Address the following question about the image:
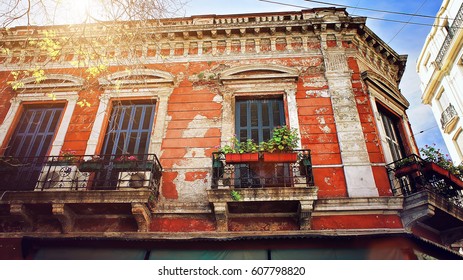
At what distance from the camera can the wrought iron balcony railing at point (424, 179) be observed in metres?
5.94

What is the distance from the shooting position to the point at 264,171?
248 inches

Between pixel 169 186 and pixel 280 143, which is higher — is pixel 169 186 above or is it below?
below

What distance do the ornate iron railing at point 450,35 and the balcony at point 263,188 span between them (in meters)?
12.4

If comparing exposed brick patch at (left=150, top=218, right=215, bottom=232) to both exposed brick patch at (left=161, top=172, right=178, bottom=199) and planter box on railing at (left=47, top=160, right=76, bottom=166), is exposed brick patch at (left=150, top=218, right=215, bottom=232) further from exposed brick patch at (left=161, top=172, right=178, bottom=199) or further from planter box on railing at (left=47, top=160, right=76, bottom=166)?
planter box on railing at (left=47, top=160, right=76, bottom=166)

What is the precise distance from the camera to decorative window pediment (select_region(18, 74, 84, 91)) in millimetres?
8320

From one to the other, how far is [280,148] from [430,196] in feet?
9.64

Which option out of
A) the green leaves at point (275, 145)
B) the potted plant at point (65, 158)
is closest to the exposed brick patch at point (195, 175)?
the green leaves at point (275, 145)

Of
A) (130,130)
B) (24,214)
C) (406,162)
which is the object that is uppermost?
(130,130)

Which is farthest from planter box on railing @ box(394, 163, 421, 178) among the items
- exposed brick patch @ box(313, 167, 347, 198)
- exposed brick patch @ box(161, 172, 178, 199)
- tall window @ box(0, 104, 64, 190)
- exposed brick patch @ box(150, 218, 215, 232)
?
tall window @ box(0, 104, 64, 190)

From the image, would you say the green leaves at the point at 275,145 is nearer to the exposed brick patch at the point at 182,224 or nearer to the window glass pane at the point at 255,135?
the window glass pane at the point at 255,135

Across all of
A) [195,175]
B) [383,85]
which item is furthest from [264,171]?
[383,85]

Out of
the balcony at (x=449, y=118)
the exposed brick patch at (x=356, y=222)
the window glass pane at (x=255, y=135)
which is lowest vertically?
the exposed brick patch at (x=356, y=222)

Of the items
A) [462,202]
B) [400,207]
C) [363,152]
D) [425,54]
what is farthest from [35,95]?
[425,54]

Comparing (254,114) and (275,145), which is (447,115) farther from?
(275,145)
